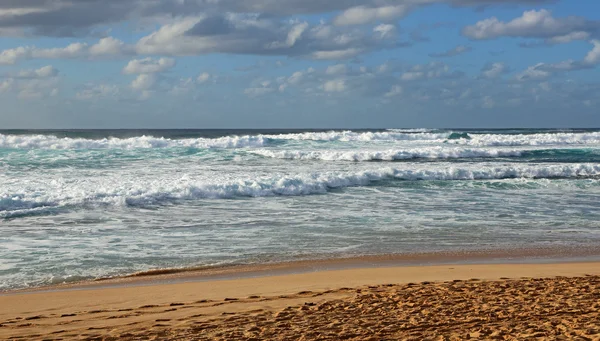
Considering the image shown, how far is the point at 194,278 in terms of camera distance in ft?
28.0

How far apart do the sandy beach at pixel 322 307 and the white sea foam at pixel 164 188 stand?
24.8 ft

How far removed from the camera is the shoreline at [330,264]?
8.27 meters

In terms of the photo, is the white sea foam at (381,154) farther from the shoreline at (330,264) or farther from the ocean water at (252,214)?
the shoreline at (330,264)

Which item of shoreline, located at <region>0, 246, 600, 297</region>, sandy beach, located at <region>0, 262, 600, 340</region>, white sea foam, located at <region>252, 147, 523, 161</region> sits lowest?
shoreline, located at <region>0, 246, 600, 297</region>

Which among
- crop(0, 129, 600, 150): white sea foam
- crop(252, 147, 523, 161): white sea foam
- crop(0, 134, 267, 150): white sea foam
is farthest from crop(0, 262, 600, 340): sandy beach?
crop(0, 129, 600, 150): white sea foam

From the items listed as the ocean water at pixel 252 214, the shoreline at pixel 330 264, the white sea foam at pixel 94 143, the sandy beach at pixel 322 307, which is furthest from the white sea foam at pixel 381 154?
the sandy beach at pixel 322 307

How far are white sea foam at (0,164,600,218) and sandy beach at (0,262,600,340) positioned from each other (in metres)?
7.56

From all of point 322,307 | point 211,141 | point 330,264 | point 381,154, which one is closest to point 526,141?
point 381,154

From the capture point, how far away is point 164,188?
17.4 m

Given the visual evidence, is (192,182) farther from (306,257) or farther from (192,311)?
(192,311)

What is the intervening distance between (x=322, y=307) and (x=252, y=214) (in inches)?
308

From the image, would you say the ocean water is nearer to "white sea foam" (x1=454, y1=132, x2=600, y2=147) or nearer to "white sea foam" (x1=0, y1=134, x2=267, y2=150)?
"white sea foam" (x1=0, y1=134, x2=267, y2=150)

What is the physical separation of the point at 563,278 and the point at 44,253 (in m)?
7.72

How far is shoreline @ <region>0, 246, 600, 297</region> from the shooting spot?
27.1 feet
